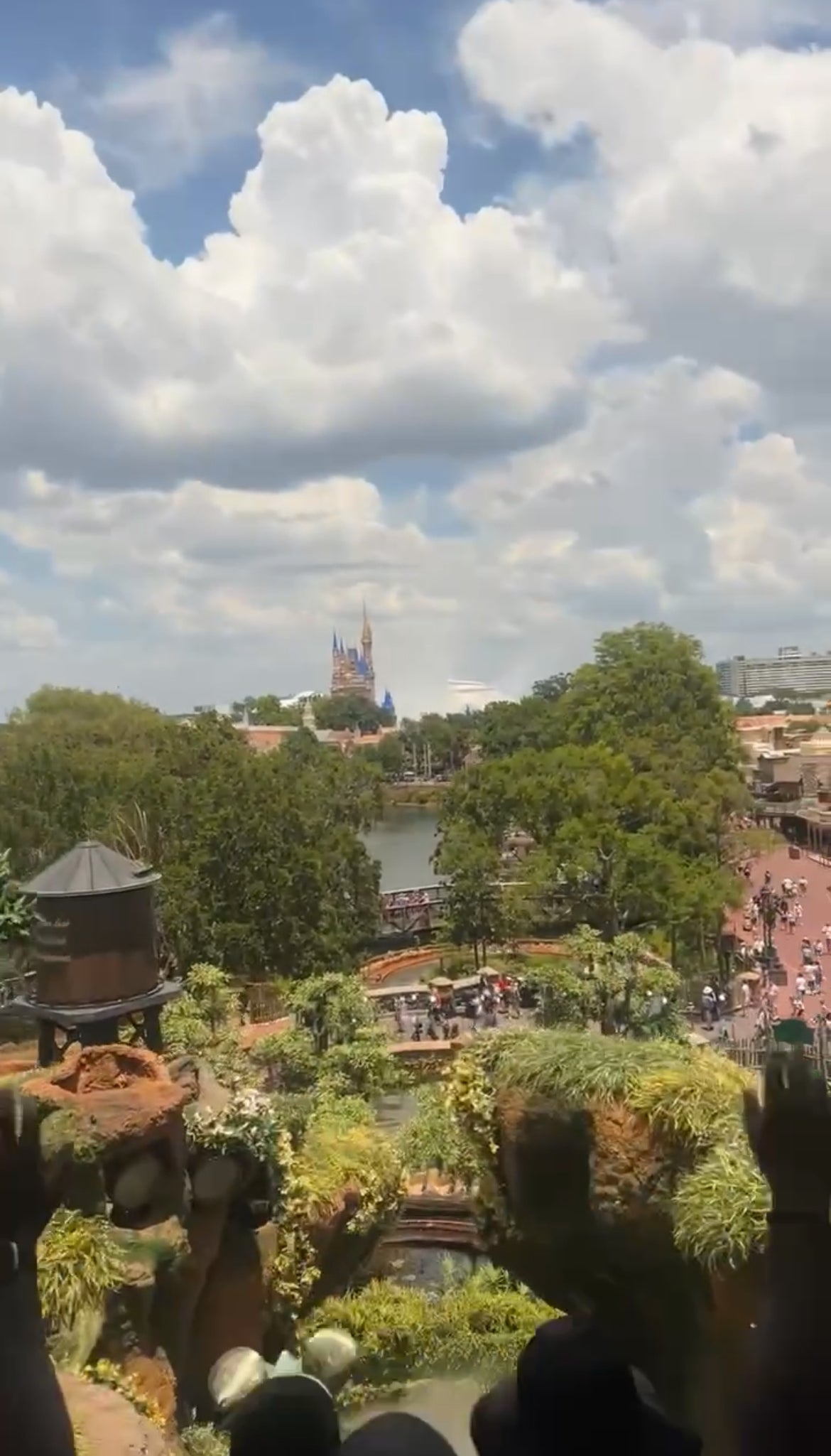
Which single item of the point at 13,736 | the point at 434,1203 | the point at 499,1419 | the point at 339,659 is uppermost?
the point at 339,659

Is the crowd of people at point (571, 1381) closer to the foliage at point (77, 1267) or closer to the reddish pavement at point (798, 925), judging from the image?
the foliage at point (77, 1267)

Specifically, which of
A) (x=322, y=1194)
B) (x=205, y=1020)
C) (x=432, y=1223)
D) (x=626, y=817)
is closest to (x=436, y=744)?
(x=626, y=817)

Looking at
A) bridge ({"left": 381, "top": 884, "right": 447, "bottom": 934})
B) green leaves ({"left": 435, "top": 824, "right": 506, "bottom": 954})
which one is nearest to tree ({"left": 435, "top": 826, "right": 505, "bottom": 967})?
green leaves ({"left": 435, "top": 824, "right": 506, "bottom": 954})

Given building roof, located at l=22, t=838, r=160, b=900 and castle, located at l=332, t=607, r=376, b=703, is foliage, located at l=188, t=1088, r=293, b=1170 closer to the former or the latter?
building roof, located at l=22, t=838, r=160, b=900

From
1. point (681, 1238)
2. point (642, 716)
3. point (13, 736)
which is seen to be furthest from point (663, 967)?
point (13, 736)

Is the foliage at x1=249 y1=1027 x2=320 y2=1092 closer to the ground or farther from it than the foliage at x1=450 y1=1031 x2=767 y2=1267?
closer to the ground

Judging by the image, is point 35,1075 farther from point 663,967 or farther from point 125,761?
point 125,761

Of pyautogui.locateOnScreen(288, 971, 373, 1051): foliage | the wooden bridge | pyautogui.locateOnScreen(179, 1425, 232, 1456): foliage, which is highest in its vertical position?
pyautogui.locateOnScreen(179, 1425, 232, 1456): foliage
